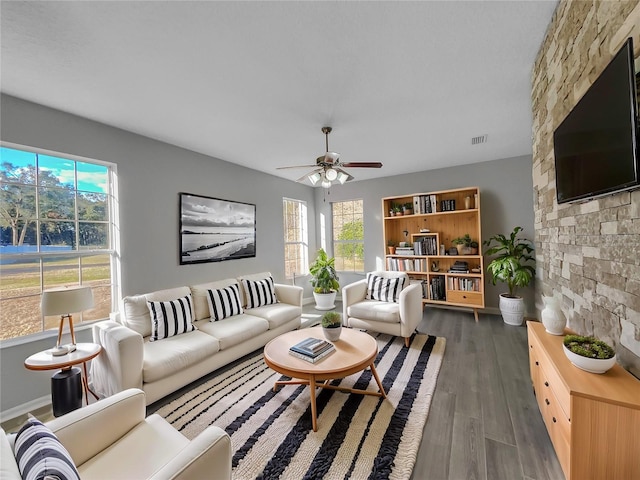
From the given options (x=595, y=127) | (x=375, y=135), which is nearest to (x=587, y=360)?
(x=595, y=127)

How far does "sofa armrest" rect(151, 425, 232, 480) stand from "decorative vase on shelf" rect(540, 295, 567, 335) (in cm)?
202

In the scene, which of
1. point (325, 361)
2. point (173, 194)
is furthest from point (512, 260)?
point (173, 194)

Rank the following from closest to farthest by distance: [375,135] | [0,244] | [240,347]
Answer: [0,244] → [240,347] → [375,135]

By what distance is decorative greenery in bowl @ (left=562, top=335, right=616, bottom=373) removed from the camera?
122 centimetres

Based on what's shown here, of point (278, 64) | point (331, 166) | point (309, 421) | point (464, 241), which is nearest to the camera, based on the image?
point (278, 64)

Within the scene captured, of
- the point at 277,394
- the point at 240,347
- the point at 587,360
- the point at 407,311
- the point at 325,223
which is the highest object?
the point at 325,223

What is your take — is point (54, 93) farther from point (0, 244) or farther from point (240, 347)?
point (240, 347)

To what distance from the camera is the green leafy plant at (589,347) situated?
124 cm

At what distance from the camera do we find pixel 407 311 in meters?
3.17

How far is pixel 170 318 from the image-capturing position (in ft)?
8.77

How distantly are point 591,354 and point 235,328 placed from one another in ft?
9.13

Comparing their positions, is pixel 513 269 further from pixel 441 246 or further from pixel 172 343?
pixel 172 343

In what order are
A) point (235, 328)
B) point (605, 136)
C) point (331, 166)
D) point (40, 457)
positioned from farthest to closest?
point (235, 328), point (331, 166), point (605, 136), point (40, 457)

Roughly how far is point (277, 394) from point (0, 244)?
2569 mm
